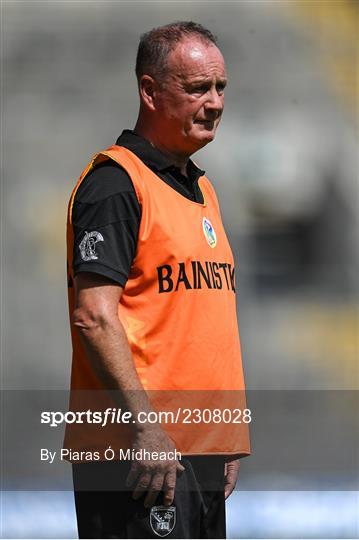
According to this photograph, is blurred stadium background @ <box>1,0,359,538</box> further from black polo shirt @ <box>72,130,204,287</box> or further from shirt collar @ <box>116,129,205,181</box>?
black polo shirt @ <box>72,130,204,287</box>

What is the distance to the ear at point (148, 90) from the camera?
8.52 ft

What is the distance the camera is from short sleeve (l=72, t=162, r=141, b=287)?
→ 2.34m

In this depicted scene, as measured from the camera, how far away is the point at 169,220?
2447mm

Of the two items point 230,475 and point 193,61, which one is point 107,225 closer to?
point 193,61

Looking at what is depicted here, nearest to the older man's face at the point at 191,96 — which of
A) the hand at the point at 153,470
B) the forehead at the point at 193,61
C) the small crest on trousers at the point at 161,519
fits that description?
the forehead at the point at 193,61

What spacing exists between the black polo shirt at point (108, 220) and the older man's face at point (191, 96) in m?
0.21

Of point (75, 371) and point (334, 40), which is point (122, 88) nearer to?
point (334, 40)

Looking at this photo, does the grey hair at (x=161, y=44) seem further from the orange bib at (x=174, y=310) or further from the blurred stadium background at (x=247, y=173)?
the blurred stadium background at (x=247, y=173)

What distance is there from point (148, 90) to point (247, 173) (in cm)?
165

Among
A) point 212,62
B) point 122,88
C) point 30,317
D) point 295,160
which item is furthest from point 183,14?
point 212,62

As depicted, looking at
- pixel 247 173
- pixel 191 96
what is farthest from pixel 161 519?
pixel 247 173

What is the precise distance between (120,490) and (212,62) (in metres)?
1.01

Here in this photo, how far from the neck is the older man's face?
14 millimetres

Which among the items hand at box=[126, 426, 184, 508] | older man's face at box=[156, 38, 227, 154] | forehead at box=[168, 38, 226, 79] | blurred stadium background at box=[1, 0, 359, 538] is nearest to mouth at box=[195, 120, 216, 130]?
older man's face at box=[156, 38, 227, 154]
